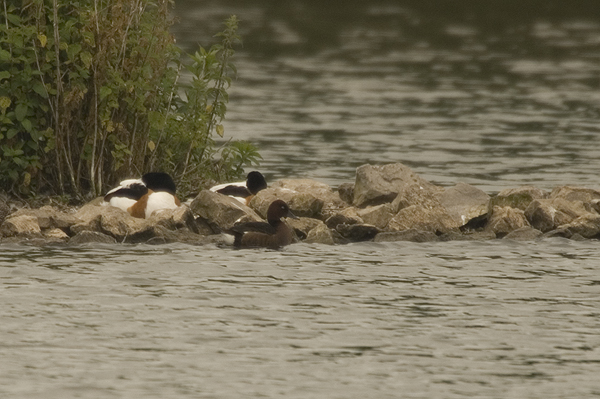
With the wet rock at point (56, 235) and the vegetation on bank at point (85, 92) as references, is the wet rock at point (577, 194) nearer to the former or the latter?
the vegetation on bank at point (85, 92)

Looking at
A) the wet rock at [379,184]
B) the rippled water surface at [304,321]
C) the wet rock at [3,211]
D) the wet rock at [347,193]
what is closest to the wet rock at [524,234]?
the rippled water surface at [304,321]

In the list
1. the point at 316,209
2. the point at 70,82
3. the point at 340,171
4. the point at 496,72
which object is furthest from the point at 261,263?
the point at 496,72

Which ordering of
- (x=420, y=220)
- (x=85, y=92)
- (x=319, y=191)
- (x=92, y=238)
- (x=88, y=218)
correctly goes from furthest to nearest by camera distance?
(x=319, y=191) → (x=85, y=92) → (x=420, y=220) → (x=88, y=218) → (x=92, y=238)

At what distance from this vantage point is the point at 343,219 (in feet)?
54.5

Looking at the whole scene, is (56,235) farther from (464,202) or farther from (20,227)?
(464,202)

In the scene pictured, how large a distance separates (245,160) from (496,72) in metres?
19.0

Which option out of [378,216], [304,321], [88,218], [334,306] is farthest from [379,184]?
[304,321]

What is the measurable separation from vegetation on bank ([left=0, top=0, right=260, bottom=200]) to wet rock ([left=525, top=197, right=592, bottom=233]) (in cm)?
368

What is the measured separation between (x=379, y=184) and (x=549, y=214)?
2.05m

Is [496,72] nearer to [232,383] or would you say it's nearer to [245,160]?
[245,160]

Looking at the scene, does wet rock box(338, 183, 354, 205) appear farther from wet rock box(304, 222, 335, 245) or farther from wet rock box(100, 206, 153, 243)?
wet rock box(100, 206, 153, 243)

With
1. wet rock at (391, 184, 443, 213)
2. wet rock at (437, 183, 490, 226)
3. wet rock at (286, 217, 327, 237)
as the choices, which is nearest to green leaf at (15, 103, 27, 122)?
wet rock at (286, 217, 327, 237)

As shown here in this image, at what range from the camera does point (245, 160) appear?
1884 cm

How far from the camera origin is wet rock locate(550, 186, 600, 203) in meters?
17.9
